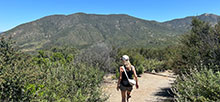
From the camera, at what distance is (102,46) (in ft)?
59.1

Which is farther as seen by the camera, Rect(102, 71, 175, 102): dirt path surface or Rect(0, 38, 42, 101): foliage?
Rect(102, 71, 175, 102): dirt path surface

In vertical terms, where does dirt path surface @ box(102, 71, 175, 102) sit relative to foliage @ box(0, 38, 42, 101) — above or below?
below

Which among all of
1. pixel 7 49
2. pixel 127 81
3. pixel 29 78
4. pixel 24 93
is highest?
pixel 7 49

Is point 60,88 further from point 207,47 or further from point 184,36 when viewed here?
point 184,36

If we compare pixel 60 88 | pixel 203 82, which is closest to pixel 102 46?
pixel 60 88

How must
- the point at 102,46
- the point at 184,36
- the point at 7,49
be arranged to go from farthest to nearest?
1. the point at 102,46
2. the point at 184,36
3. the point at 7,49

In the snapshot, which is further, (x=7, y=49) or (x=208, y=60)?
(x=208, y=60)

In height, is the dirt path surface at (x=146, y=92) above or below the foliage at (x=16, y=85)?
below

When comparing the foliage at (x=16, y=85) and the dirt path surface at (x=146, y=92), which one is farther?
the dirt path surface at (x=146, y=92)

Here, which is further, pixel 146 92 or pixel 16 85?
pixel 146 92

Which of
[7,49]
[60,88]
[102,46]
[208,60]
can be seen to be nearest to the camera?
[60,88]

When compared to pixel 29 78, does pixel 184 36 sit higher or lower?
higher

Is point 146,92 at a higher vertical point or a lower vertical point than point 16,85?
lower

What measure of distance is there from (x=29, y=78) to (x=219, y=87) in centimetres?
435
